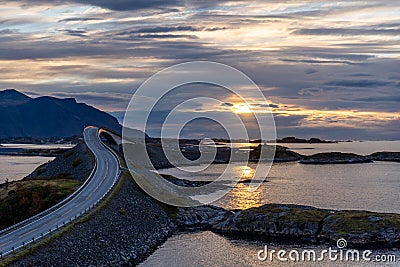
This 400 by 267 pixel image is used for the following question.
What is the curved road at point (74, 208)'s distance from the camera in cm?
5355

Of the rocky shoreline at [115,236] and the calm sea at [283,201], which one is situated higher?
the rocky shoreline at [115,236]

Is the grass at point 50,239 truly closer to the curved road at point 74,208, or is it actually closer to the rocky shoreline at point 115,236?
the rocky shoreline at point 115,236

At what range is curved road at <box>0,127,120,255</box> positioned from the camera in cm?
5355

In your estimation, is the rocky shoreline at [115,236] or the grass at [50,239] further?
the rocky shoreline at [115,236]

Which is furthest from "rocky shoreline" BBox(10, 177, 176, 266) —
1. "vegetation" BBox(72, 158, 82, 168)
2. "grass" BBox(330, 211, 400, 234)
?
"vegetation" BBox(72, 158, 82, 168)

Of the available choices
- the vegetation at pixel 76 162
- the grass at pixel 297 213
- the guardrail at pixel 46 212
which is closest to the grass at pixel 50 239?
the guardrail at pixel 46 212

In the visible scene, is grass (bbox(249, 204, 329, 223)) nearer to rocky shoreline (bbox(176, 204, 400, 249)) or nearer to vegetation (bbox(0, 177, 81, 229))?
rocky shoreline (bbox(176, 204, 400, 249))

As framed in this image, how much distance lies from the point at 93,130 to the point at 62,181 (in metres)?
86.8

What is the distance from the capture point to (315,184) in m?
146

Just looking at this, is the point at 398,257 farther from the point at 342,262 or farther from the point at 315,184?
the point at 315,184

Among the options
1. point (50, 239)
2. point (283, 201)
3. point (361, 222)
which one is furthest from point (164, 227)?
point (283, 201)

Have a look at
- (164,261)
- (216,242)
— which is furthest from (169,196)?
(164,261)

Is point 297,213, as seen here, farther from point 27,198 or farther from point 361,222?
point 27,198

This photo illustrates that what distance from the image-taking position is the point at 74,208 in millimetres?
69688
